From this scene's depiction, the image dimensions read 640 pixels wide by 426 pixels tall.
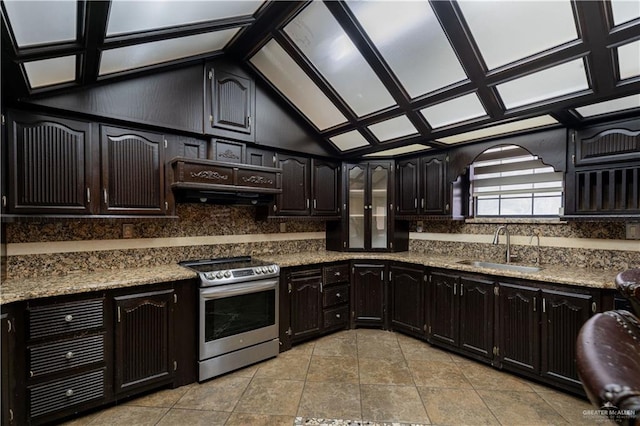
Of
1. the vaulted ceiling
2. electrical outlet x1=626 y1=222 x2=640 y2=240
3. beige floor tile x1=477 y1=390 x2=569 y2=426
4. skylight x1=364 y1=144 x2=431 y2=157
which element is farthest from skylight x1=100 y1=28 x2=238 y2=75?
electrical outlet x1=626 y1=222 x2=640 y2=240

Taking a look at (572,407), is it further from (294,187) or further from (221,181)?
(221,181)

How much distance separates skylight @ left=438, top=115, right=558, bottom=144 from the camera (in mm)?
2541

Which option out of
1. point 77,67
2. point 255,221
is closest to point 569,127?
point 255,221

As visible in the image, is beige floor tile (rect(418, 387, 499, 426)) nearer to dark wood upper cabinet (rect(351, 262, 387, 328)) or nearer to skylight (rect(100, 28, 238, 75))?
dark wood upper cabinet (rect(351, 262, 387, 328))

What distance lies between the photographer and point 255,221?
140 inches

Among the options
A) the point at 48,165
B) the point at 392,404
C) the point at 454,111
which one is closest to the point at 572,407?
the point at 392,404

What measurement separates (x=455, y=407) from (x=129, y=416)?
92.3 inches

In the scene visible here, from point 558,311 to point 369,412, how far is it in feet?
5.57

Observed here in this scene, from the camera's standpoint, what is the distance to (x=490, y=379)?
2.56m

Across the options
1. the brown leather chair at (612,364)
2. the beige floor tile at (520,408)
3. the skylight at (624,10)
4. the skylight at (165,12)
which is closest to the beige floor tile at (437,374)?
the beige floor tile at (520,408)

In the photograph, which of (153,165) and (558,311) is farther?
(153,165)

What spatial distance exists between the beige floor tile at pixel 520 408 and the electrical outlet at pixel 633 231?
1.53 metres

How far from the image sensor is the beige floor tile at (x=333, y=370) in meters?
2.55

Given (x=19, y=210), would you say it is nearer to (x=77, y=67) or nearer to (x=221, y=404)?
(x=77, y=67)
